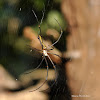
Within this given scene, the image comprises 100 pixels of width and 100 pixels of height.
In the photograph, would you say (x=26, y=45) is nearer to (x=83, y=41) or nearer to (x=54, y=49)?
(x=54, y=49)

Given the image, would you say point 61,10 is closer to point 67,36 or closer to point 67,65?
point 67,36

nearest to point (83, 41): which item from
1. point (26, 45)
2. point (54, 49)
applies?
point (54, 49)

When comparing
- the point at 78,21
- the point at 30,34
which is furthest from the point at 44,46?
the point at 78,21

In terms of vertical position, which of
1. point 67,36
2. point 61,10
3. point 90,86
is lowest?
point 90,86

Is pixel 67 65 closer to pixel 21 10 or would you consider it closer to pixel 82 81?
pixel 82 81

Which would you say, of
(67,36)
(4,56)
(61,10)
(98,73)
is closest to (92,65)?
(98,73)

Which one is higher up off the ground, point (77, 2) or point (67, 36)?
point (77, 2)
